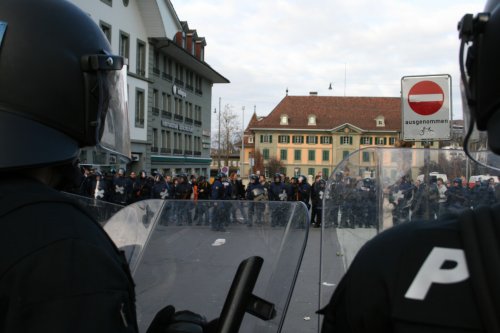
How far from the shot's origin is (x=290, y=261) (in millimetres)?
1611

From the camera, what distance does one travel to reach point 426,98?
22.4ft

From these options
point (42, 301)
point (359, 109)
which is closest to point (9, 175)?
point (42, 301)

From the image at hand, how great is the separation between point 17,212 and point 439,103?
21.6 ft

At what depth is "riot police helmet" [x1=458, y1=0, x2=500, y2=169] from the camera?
1014 mm

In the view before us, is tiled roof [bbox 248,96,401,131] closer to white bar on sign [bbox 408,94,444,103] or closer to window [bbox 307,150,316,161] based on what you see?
window [bbox 307,150,316,161]

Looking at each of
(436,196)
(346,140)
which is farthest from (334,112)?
(436,196)

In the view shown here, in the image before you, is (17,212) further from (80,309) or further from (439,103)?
(439,103)

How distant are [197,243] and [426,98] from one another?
5.70m

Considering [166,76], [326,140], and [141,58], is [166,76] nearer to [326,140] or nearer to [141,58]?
[141,58]

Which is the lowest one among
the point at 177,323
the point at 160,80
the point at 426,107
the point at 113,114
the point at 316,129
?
the point at 177,323

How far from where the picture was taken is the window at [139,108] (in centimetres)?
3203

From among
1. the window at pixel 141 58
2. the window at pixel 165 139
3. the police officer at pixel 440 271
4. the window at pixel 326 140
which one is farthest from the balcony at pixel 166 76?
the window at pixel 326 140

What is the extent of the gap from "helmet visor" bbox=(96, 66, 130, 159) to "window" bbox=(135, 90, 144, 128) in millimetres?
30598

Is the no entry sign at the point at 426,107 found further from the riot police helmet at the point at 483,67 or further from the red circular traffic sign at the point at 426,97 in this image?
the riot police helmet at the point at 483,67
